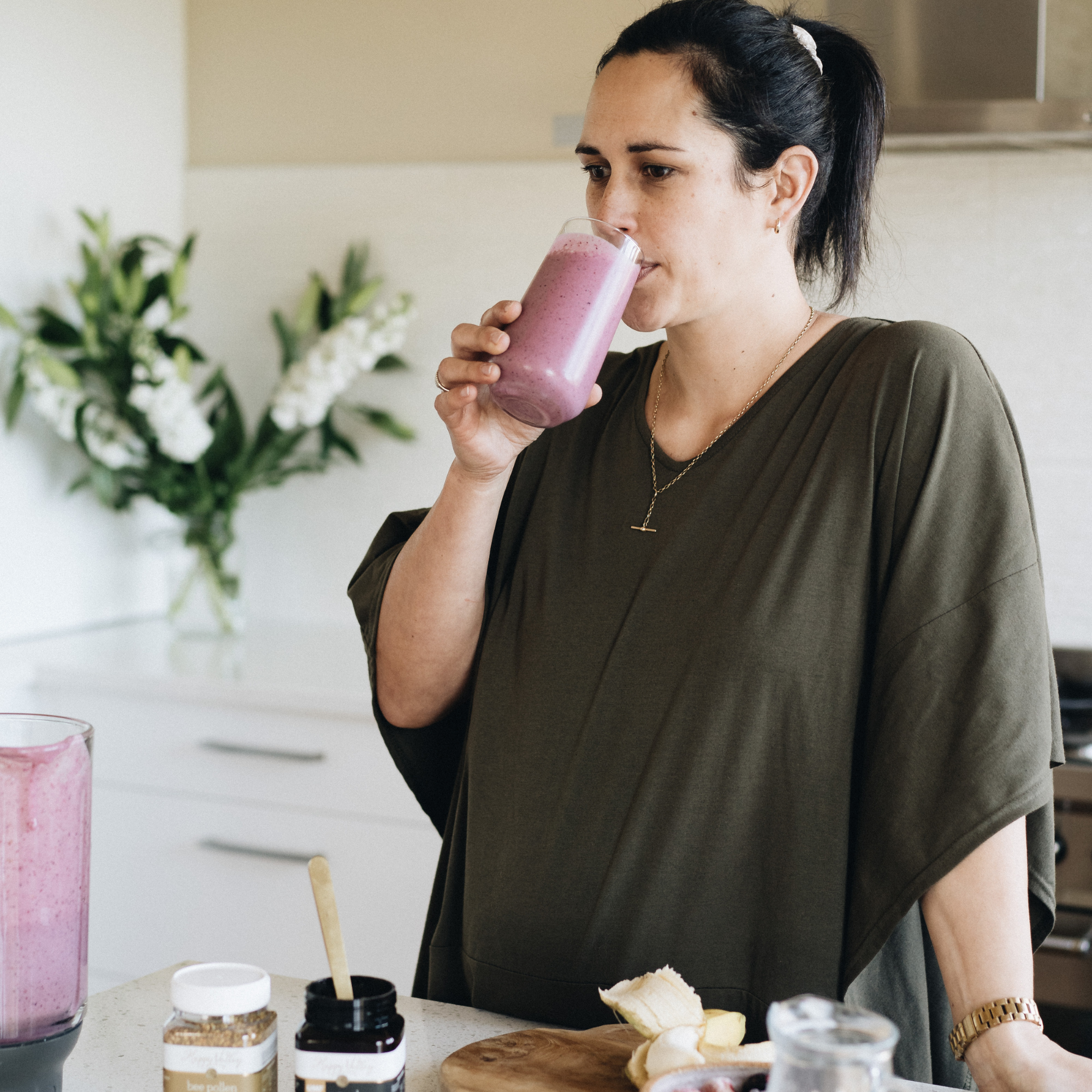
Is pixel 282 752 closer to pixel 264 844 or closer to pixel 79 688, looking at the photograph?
pixel 264 844

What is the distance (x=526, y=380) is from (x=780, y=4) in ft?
5.23

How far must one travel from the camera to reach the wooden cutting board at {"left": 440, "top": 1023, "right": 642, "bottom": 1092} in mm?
759

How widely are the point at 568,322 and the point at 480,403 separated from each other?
0.12 metres

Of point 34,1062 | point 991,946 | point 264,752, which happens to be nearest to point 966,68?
point 991,946

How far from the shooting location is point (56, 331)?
2381 mm

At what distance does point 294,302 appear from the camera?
270cm

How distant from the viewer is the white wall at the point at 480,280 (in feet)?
7.11

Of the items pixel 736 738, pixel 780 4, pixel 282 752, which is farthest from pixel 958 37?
pixel 282 752

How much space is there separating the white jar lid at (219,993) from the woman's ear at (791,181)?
774 mm

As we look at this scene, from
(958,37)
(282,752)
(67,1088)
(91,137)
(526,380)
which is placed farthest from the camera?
(91,137)

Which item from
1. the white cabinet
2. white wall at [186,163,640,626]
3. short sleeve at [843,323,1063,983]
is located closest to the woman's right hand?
short sleeve at [843,323,1063,983]

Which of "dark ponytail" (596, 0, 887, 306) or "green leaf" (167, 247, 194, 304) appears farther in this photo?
"green leaf" (167, 247, 194, 304)

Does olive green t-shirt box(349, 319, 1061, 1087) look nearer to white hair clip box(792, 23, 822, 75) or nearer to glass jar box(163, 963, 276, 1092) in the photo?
white hair clip box(792, 23, 822, 75)

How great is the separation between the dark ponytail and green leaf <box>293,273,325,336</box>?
4.94 ft
